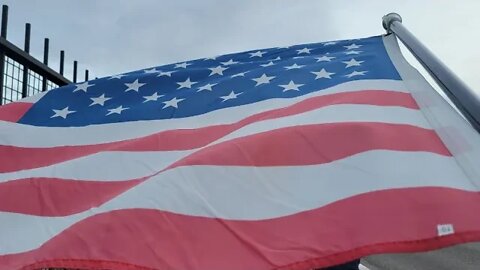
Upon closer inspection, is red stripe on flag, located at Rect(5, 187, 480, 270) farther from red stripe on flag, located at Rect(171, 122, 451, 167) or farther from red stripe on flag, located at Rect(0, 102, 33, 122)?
red stripe on flag, located at Rect(0, 102, 33, 122)

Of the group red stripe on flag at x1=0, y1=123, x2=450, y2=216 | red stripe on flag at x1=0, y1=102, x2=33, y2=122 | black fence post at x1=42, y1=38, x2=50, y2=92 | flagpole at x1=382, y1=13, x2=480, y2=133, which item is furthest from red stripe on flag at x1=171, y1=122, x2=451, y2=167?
black fence post at x1=42, y1=38, x2=50, y2=92

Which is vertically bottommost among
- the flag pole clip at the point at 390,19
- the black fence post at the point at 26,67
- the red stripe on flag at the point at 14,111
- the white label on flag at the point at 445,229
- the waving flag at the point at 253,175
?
the white label on flag at the point at 445,229

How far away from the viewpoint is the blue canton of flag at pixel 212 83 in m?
2.83

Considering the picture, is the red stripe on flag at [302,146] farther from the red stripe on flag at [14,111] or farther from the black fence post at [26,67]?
the black fence post at [26,67]

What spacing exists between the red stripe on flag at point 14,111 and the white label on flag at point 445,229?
2.27 m

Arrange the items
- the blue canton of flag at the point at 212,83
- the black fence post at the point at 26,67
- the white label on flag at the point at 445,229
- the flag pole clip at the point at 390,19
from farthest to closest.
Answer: the black fence post at the point at 26,67, the flag pole clip at the point at 390,19, the blue canton of flag at the point at 212,83, the white label on flag at the point at 445,229

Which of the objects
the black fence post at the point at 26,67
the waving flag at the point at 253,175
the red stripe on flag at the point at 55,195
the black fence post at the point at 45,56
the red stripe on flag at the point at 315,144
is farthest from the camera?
the black fence post at the point at 45,56

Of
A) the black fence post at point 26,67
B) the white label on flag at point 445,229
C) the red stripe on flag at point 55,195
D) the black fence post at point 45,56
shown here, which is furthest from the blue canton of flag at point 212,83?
the white label on flag at point 445,229

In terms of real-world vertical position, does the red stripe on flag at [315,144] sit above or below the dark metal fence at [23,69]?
below

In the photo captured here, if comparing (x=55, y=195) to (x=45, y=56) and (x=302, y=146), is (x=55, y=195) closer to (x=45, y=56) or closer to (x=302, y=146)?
(x=302, y=146)

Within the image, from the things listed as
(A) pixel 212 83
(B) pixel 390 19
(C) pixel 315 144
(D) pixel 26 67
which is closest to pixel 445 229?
(C) pixel 315 144

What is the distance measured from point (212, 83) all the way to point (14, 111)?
3.35 feet

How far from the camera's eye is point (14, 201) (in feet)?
8.57

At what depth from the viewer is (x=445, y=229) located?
1.69 m
